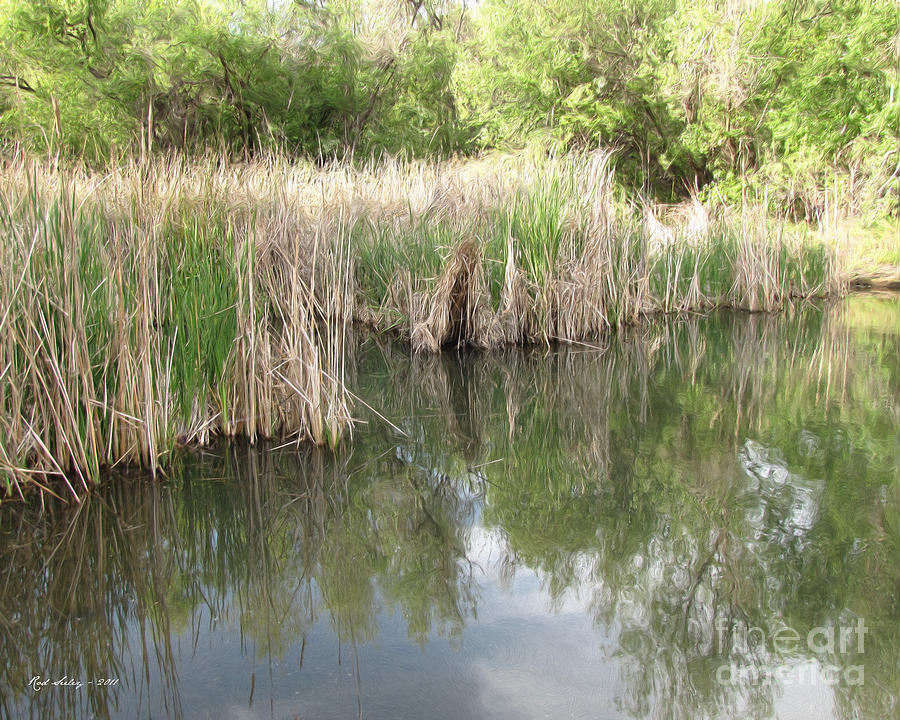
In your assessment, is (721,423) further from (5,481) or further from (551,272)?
(5,481)

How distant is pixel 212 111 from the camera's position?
624 inches

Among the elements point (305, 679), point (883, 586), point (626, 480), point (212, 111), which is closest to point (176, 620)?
point (305, 679)

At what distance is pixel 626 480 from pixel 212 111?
15657mm

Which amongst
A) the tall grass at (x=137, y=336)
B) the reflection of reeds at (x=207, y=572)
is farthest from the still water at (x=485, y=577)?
the tall grass at (x=137, y=336)

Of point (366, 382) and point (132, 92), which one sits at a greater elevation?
point (132, 92)

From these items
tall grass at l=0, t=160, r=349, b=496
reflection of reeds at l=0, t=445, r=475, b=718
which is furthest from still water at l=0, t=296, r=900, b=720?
tall grass at l=0, t=160, r=349, b=496

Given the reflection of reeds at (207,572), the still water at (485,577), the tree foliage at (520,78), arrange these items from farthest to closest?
the tree foliage at (520,78) → the reflection of reeds at (207,572) → the still water at (485,577)

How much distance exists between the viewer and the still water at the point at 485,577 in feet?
5.26

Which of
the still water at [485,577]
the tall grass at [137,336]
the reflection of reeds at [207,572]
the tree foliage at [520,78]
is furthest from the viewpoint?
the tree foliage at [520,78]
